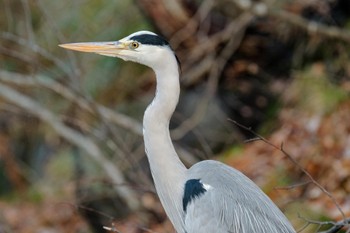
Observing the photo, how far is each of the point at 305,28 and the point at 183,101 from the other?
1260 mm

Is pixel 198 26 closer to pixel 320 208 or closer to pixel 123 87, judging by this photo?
pixel 123 87

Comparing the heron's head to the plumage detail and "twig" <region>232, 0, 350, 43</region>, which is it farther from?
"twig" <region>232, 0, 350, 43</region>

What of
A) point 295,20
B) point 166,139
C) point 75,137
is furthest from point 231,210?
point 75,137

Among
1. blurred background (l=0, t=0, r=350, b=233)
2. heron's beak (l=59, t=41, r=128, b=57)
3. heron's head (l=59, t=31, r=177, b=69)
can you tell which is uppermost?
heron's beak (l=59, t=41, r=128, b=57)

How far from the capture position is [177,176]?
11.8 feet

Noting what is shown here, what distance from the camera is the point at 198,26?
705 cm

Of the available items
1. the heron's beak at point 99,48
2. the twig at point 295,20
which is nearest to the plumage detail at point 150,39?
the heron's beak at point 99,48

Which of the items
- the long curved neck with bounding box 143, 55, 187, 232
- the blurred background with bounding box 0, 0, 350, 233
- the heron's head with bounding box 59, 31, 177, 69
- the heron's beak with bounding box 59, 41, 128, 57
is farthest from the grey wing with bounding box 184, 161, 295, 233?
the blurred background with bounding box 0, 0, 350, 233

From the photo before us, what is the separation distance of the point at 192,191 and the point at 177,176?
142 mm

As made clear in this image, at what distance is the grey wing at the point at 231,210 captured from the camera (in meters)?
3.31

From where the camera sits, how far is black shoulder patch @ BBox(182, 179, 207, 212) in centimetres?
344

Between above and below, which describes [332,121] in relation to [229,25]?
below

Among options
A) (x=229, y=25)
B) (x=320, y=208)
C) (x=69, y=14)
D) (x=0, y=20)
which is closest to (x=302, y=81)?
(x=229, y=25)

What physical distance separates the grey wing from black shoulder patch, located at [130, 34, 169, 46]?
1.86ft
